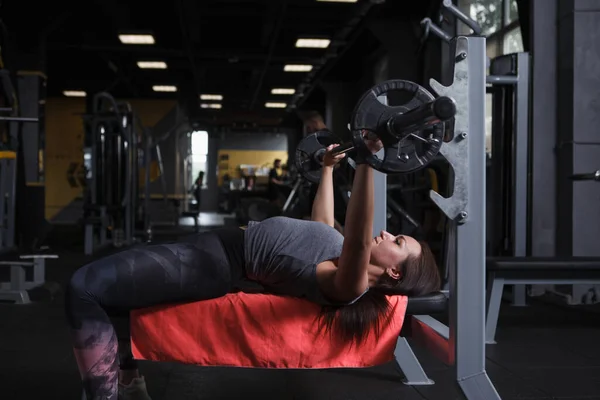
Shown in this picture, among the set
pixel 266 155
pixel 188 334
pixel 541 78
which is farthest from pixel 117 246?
pixel 266 155

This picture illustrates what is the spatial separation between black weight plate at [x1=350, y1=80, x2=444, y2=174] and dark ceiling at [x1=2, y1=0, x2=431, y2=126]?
5.86 metres

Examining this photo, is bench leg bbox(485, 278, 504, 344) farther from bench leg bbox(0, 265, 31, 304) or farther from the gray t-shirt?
bench leg bbox(0, 265, 31, 304)

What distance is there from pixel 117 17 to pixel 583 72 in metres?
5.81

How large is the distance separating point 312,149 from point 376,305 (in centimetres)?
60

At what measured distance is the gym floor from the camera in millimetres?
1894

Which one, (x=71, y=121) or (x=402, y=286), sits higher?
(x=71, y=121)

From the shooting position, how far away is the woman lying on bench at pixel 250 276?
1.39 metres

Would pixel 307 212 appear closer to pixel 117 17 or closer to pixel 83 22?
pixel 117 17

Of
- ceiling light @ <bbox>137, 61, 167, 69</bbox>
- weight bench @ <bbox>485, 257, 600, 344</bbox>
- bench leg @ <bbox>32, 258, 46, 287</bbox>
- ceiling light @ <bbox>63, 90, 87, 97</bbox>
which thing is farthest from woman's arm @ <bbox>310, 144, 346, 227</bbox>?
ceiling light @ <bbox>63, 90, 87, 97</bbox>

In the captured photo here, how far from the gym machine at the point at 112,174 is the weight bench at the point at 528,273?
14.3 feet

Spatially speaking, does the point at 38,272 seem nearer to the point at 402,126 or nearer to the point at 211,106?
the point at 402,126

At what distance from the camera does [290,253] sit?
4.85 feet

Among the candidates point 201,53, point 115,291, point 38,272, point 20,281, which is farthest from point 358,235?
point 201,53

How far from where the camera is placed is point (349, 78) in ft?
37.4
